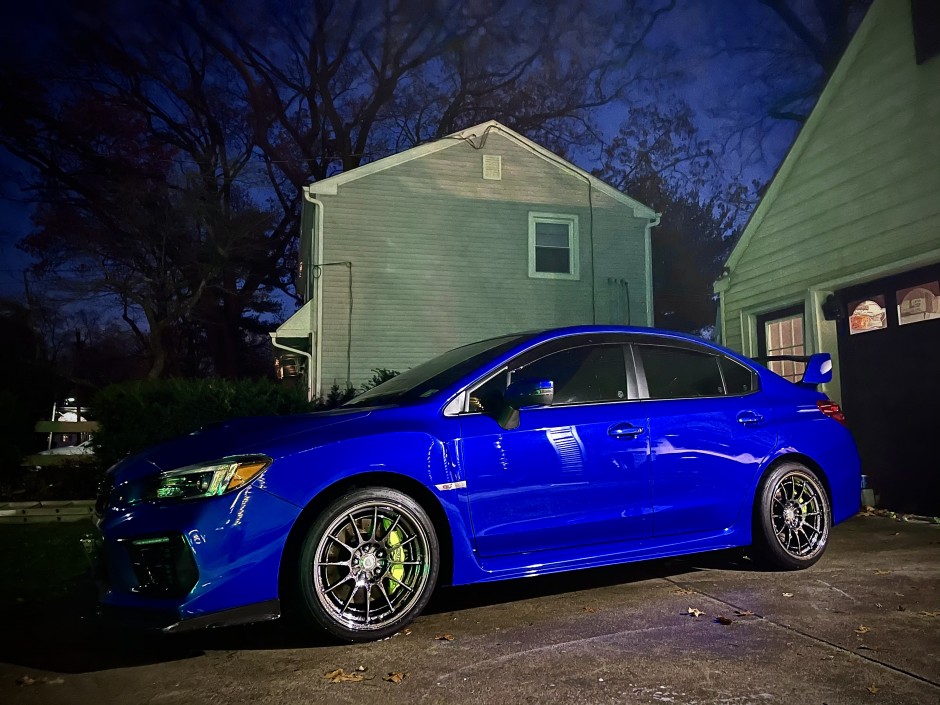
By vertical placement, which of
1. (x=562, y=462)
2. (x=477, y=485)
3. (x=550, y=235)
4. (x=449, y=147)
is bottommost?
(x=477, y=485)

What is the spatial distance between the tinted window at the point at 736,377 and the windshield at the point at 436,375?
1397 mm

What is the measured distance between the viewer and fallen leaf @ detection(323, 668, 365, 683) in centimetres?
309

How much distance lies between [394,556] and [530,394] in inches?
41.2

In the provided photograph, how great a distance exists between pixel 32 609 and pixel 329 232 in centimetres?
1114

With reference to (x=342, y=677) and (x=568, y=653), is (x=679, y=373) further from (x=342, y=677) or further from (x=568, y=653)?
(x=342, y=677)

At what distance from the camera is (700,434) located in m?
4.60

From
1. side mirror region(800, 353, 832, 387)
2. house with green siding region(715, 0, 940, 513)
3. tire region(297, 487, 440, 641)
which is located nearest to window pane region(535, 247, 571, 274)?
house with green siding region(715, 0, 940, 513)

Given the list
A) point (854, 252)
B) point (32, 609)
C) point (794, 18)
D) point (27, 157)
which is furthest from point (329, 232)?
point (27, 157)

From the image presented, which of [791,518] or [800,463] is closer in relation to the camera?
[791,518]

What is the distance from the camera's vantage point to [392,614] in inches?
144

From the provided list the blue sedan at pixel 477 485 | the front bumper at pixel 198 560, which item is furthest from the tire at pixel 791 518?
the front bumper at pixel 198 560

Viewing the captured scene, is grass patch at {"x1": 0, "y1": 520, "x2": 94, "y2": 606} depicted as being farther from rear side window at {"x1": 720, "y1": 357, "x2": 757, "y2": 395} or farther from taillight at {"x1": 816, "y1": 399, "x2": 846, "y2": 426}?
taillight at {"x1": 816, "y1": 399, "x2": 846, "y2": 426}

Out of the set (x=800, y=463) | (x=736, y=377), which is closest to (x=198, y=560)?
(x=736, y=377)

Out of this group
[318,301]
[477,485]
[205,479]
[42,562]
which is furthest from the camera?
[318,301]
